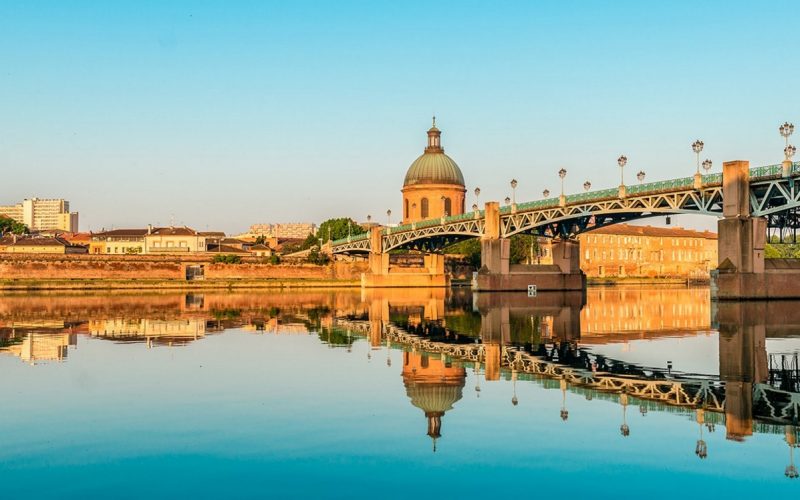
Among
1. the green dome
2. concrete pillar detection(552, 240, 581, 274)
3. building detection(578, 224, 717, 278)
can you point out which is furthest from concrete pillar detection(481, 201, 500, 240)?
building detection(578, 224, 717, 278)

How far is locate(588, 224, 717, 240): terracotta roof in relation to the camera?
174 m

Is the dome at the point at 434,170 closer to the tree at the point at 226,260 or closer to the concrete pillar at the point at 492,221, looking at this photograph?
the tree at the point at 226,260

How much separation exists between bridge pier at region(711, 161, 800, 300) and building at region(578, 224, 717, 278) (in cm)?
9918

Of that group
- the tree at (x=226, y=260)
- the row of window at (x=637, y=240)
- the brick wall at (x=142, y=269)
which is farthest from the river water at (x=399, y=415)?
the row of window at (x=637, y=240)

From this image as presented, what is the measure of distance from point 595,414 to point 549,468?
5.51 metres

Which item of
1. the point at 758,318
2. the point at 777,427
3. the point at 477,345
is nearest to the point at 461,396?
the point at 777,427

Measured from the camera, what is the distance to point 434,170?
516 feet

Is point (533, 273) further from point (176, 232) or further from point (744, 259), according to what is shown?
point (176, 232)

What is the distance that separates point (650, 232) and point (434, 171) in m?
54.8

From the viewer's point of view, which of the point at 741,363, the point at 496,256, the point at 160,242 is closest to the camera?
the point at 741,363

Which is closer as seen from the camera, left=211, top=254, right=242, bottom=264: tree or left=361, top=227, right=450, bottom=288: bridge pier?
left=211, top=254, right=242, bottom=264: tree

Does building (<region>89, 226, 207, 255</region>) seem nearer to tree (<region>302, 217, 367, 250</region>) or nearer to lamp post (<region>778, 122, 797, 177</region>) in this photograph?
tree (<region>302, 217, 367, 250</region>)

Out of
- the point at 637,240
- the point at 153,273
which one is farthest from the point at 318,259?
the point at 637,240

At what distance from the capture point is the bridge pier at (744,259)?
65.6 meters
